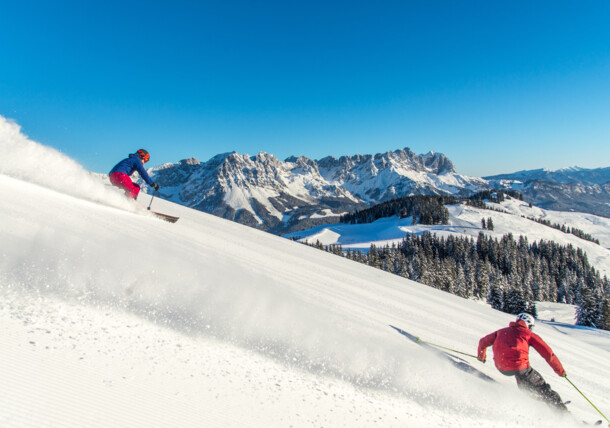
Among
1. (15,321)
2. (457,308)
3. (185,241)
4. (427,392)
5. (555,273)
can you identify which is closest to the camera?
(15,321)

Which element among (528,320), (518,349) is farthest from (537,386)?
(528,320)

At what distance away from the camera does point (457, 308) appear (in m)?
10.5

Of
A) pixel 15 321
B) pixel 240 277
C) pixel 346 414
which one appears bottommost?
pixel 346 414

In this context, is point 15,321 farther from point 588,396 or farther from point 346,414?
point 588,396

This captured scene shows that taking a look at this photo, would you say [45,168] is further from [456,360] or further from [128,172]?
[456,360]

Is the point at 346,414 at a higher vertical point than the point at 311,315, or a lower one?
lower

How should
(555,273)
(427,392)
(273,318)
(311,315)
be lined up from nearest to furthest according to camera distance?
(427,392), (273,318), (311,315), (555,273)

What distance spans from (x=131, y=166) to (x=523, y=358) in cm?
1169

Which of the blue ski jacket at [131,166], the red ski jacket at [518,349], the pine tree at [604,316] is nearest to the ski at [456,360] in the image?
the red ski jacket at [518,349]

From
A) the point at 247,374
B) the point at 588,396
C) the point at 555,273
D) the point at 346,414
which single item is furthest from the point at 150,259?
the point at 555,273

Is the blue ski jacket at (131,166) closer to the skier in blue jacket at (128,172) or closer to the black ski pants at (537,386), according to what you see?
the skier in blue jacket at (128,172)

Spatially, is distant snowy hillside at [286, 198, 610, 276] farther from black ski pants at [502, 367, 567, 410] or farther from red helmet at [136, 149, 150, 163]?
black ski pants at [502, 367, 567, 410]

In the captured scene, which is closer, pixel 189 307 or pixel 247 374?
pixel 247 374

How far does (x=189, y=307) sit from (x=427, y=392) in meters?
4.14
